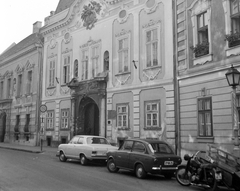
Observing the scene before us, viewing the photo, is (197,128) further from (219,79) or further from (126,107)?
(126,107)

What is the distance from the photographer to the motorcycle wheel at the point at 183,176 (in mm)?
10094

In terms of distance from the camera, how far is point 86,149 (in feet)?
50.1

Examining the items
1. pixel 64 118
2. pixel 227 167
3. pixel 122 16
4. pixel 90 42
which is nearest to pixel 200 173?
pixel 227 167

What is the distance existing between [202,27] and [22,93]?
22368 mm

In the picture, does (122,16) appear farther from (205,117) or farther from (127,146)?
(127,146)

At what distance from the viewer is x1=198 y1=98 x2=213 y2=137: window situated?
49.2 feet

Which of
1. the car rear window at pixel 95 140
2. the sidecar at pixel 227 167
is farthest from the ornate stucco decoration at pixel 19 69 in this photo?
the sidecar at pixel 227 167

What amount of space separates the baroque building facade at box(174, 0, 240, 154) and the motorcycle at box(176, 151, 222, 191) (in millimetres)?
4432

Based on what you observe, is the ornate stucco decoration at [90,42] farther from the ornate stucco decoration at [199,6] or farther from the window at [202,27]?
the window at [202,27]

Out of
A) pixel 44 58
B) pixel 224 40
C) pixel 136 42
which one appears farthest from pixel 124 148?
pixel 44 58

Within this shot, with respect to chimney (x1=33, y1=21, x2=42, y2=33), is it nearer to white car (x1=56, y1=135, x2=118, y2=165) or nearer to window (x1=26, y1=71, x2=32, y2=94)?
window (x1=26, y1=71, x2=32, y2=94)

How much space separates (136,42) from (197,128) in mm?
7334

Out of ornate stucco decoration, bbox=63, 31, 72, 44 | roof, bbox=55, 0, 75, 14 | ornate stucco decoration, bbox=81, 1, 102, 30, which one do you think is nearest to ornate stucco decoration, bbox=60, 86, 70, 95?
ornate stucco decoration, bbox=63, 31, 72, 44

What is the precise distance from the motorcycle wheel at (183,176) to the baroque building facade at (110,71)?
261 inches
